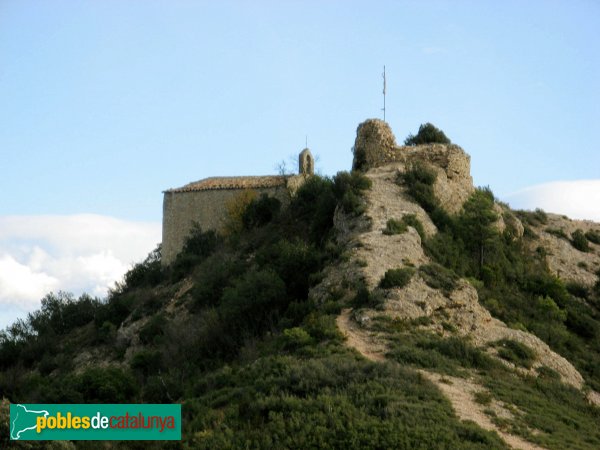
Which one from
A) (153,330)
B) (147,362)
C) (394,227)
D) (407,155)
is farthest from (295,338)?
(407,155)

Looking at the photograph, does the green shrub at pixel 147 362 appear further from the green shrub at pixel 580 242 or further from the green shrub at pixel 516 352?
the green shrub at pixel 580 242

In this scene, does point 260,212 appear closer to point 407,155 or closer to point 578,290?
point 407,155

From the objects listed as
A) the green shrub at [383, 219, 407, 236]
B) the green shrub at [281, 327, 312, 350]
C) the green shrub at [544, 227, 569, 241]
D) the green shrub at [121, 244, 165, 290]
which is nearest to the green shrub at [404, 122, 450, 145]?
the green shrub at [544, 227, 569, 241]

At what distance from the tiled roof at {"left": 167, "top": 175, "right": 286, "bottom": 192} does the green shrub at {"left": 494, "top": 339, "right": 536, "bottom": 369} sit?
21.1 metres

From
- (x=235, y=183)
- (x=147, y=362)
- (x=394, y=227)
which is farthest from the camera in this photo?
(x=235, y=183)

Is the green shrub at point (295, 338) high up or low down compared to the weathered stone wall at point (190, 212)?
down

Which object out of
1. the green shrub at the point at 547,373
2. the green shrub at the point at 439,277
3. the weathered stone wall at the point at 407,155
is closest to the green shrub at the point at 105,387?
the green shrub at the point at 439,277

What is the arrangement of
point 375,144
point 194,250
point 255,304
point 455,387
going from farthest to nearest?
point 194,250, point 375,144, point 255,304, point 455,387

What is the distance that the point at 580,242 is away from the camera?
38938 mm

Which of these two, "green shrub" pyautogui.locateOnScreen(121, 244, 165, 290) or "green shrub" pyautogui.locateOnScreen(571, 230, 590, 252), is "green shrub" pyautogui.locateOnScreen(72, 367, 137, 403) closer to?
"green shrub" pyautogui.locateOnScreen(121, 244, 165, 290)

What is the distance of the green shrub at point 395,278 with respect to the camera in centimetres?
2669

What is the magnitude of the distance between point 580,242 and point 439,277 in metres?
13.6

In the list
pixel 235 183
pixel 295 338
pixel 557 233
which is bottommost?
pixel 295 338

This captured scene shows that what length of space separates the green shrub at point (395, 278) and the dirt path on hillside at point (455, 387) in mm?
1613
